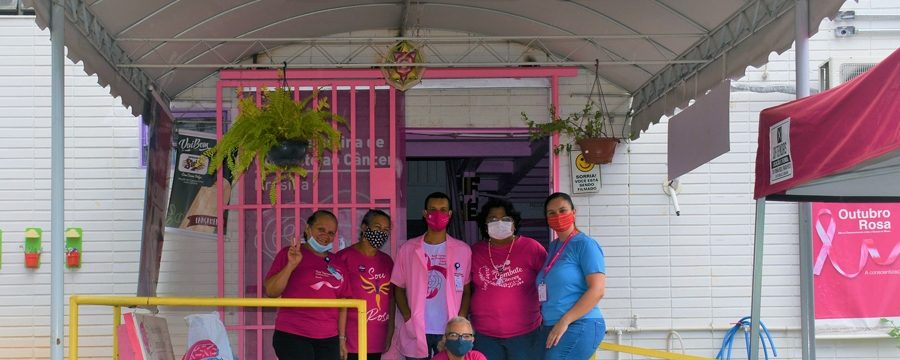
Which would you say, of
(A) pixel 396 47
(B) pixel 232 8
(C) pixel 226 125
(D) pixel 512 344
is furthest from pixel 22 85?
(D) pixel 512 344

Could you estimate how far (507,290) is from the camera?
5.86 m

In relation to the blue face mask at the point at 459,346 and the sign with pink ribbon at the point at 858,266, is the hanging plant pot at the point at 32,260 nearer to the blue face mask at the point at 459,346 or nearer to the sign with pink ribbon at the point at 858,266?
the blue face mask at the point at 459,346

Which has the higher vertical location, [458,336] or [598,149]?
[598,149]

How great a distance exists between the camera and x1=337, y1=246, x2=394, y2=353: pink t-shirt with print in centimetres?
603

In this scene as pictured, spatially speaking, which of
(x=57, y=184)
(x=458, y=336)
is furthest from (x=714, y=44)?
(x=57, y=184)

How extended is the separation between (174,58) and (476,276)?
2.73m

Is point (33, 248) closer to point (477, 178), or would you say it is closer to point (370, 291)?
point (370, 291)

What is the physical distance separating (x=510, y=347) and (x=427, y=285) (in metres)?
0.63

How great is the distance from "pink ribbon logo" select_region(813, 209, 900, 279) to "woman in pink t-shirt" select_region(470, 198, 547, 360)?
3.40m

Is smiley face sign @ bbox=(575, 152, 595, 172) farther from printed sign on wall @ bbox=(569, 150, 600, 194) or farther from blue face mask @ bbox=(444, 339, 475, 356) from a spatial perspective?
blue face mask @ bbox=(444, 339, 475, 356)

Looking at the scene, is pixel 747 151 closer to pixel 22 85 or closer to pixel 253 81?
pixel 253 81

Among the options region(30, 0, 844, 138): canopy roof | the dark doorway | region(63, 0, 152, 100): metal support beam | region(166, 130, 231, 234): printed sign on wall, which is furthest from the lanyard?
the dark doorway

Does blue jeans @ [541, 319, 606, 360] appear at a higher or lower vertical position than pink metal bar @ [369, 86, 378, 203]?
lower

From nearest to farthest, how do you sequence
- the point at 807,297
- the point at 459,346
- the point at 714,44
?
1. the point at 807,297
2. the point at 459,346
3. the point at 714,44
